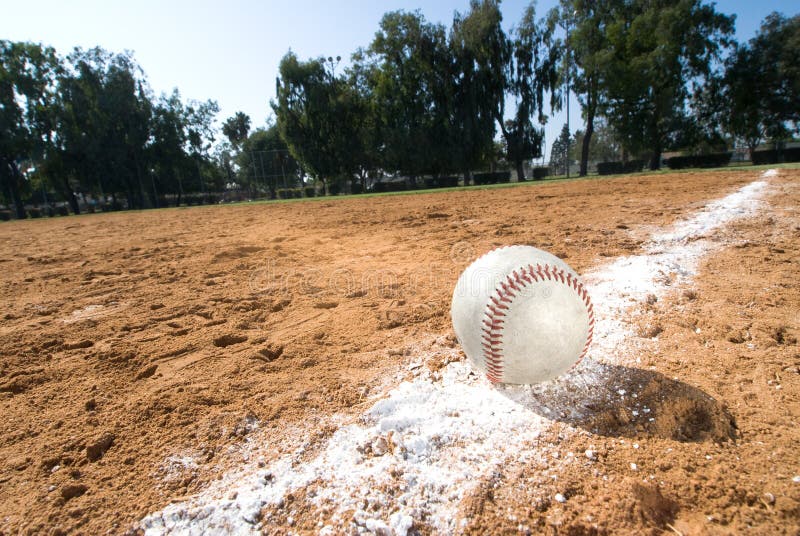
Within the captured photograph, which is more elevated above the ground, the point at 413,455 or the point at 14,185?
the point at 14,185

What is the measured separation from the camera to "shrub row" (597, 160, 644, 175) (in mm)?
28391

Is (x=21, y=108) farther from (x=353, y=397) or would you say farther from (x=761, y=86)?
(x=761, y=86)

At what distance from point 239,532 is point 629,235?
6.28 meters

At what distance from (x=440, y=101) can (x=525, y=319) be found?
32.7m

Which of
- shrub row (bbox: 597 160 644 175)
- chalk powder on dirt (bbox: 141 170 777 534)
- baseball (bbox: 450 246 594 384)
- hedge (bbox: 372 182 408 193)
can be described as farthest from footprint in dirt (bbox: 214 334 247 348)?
hedge (bbox: 372 182 408 193)

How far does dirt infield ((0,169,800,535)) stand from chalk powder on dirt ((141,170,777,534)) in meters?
0.03

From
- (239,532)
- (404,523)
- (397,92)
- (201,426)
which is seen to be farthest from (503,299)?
(397,92)

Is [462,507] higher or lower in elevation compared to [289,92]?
lower

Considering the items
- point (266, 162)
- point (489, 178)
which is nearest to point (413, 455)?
point (489, 178)

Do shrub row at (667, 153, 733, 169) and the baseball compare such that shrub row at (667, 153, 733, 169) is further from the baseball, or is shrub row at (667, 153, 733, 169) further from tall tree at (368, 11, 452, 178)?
the baseball

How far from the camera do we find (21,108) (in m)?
34.8

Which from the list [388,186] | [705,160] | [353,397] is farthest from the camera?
[388,186]

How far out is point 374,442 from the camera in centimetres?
217

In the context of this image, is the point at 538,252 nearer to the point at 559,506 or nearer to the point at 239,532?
the point at 559,506
